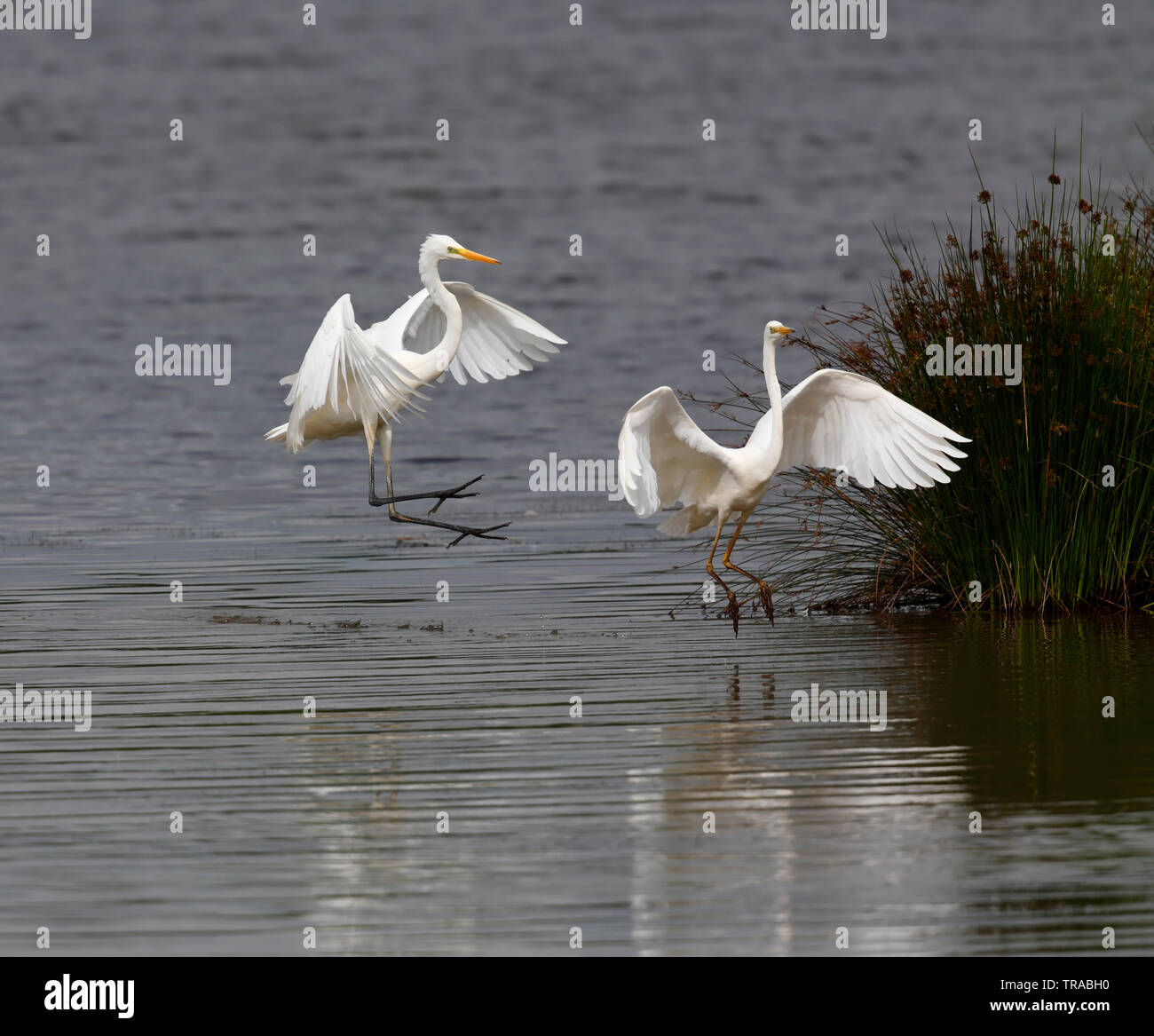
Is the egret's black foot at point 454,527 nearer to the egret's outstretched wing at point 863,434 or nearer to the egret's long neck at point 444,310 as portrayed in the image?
the egret's long neck at point 444,310

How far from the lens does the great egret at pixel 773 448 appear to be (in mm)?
9500

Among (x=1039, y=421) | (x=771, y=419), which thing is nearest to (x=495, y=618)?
(x=771, y=419)

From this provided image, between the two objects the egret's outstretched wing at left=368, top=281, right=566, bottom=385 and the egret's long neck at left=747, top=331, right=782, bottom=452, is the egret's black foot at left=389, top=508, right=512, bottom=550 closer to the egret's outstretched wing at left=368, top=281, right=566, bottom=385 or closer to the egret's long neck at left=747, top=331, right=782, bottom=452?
the egret's outstretched wing at left=368, top=281, right=566, bottom=385

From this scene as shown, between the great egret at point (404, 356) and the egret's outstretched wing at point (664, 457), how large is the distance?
3.99ft

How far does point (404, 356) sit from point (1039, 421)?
13.5 feet

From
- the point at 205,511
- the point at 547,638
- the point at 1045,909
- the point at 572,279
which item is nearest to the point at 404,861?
the point at 1045,909

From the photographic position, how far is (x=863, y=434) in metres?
9.88

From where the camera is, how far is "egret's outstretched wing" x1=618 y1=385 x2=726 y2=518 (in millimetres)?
9438

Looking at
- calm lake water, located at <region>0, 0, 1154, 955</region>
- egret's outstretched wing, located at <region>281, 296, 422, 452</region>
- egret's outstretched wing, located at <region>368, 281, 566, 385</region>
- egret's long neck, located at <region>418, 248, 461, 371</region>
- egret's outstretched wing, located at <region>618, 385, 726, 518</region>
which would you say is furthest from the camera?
egret's outstretched wing, located at <region>368, 281, 566, 385</region>

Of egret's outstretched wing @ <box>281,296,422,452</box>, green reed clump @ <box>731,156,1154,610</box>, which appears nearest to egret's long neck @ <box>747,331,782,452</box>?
green reed clump @ <box>731,156,1154,610</box>

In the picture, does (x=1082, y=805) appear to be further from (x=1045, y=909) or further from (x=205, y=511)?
(x=205, y=511)

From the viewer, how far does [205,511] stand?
55.0ft

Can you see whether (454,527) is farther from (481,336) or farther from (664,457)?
(664,457)

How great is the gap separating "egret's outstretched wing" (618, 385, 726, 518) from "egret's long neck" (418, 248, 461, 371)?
5.86 feet
